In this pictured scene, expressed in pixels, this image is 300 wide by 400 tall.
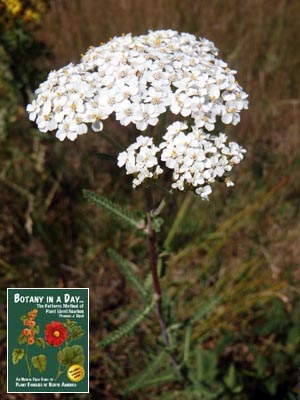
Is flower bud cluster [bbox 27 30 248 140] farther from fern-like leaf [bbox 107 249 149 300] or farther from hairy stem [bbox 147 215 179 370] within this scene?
fern-like leaf [bbox 107 249 149 300]

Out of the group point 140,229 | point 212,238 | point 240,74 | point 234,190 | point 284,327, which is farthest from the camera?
point 240,74

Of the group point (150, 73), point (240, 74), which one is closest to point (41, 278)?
point (150, 73)

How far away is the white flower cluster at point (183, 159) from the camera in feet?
6.29

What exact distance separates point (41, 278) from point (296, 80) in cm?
292

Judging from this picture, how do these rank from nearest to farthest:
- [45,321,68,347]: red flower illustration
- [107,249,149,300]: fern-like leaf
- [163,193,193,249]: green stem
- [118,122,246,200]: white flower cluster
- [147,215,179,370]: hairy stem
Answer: [118,122,246,200]: white flower cluster, [147,215,179,370]: hairy stem, [45,321,68,347]: red flower illustration, [107,249,149,300]: fern-like leaf, [163,193,193,249]: green stem

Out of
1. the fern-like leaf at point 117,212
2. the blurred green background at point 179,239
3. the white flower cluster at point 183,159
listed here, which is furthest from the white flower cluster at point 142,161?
the blurred green background at point 179,239

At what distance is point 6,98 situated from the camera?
3750 millimetres

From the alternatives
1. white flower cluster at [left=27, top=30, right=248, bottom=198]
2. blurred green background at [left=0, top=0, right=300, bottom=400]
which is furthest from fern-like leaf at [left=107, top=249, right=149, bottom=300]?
white flower cluster at [left=27, top=30, right=248, bottom=198]

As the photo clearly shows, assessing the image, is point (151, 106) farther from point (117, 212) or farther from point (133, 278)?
point (133, 278)

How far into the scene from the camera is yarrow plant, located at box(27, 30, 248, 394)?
1938 millimetres

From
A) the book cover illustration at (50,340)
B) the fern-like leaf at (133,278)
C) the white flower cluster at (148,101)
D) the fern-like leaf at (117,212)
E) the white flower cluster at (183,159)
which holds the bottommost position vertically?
the book cover illustration at (50,340)

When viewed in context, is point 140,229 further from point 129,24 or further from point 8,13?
point 129,24

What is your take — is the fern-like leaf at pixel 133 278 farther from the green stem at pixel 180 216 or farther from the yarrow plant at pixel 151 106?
the green stem at pixel 180 216

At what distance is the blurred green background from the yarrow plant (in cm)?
114
